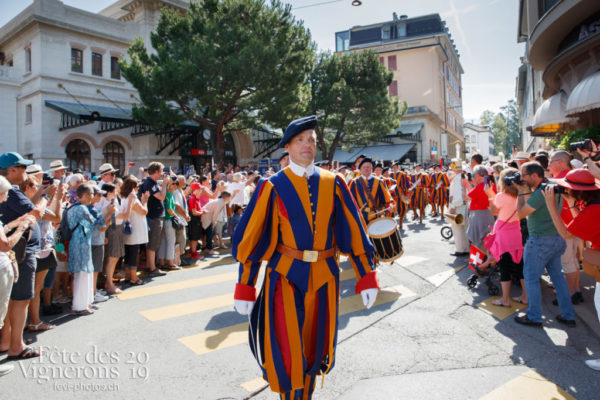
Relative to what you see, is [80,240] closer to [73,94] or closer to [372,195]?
[372,195]

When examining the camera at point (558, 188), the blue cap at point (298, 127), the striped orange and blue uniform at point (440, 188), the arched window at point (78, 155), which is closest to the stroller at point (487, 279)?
the camera at point (558, 188)

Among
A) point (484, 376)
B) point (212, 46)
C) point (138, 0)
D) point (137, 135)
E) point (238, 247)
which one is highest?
point (138, 0)

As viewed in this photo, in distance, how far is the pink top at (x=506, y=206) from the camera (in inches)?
215

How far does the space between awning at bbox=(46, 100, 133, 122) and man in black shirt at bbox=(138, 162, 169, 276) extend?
51.8 feet

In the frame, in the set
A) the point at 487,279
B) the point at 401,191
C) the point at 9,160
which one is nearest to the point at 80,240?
the point at 9,160

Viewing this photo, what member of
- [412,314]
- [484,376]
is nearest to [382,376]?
[484,376]

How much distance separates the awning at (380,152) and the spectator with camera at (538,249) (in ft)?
111

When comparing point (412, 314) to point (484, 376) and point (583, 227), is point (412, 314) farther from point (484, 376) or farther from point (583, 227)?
point (583, 227)

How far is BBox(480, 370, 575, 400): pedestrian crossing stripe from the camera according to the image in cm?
338

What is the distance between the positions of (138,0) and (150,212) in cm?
2588

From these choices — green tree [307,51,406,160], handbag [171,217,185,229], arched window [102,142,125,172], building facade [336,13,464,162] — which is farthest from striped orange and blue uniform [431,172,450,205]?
building facade [336,13,464,162]

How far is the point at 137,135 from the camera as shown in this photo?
25016 mm

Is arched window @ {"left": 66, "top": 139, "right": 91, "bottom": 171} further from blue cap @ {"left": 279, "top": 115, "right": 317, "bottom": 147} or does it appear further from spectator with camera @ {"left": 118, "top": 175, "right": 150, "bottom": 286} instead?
blue cap @ {"left": 279, "top": 115, "right": 317, "bottom": 147}

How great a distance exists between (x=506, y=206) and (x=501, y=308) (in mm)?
1425
